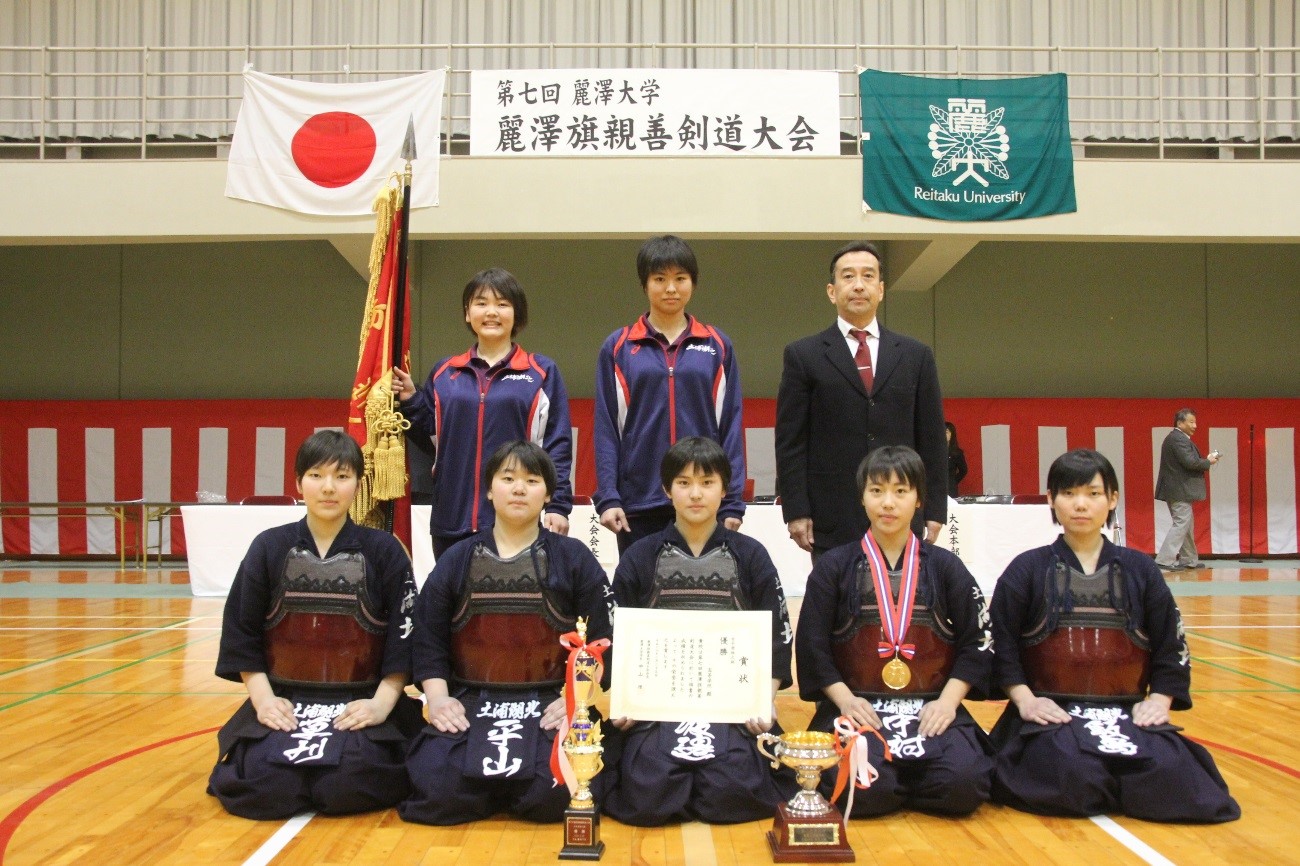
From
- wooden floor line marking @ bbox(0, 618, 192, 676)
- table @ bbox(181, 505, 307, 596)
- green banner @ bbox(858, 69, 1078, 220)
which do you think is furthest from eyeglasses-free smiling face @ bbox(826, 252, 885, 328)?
table @ bbox(181, 505, 307, 596)

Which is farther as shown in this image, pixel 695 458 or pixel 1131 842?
pixel 695 458

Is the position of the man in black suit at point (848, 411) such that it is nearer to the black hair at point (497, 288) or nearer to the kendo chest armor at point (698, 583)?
the kendo chest armor at point (698, 583)

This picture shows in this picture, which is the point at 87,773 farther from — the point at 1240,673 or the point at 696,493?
the point at 1240,673

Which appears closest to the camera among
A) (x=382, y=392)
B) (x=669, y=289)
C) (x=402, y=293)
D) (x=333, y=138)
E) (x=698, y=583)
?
(x=698, y=583)

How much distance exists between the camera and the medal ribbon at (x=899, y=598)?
2760 millimetres

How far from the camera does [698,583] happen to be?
9.41 ft

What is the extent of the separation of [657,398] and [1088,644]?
1436 mm

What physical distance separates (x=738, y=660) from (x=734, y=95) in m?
6.88

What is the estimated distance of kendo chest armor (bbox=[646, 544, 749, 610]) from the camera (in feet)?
9.39

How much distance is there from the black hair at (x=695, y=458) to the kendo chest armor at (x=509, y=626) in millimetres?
457

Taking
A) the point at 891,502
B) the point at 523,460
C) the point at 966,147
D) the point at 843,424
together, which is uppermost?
the point at 966,147

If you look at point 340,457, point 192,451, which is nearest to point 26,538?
point 192,451

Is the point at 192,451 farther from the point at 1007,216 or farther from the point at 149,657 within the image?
the point at 1007,216

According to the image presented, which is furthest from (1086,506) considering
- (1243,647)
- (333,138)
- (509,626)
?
(333,138)
